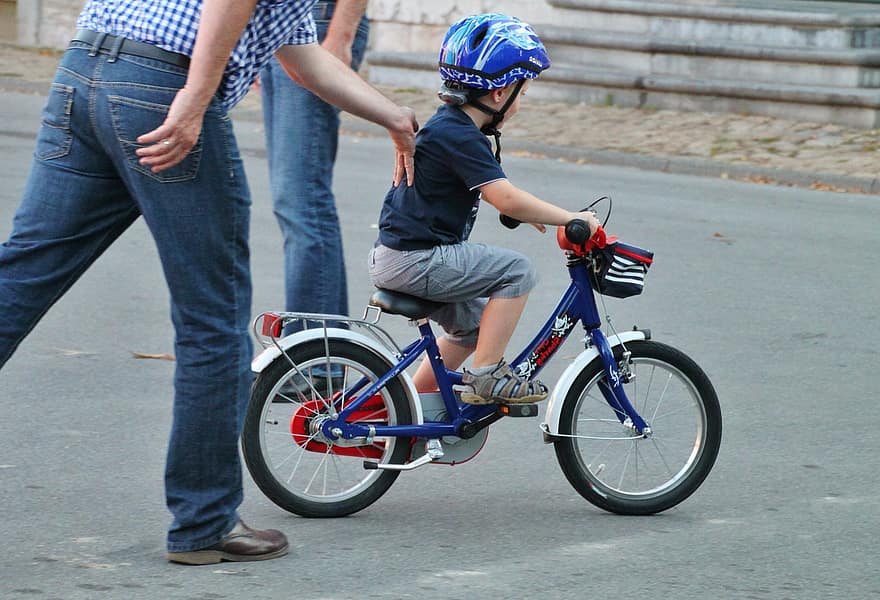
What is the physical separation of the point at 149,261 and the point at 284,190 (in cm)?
286

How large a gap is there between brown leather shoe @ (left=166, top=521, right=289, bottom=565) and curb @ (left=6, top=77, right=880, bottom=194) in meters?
8.90

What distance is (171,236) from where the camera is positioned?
3.61 m

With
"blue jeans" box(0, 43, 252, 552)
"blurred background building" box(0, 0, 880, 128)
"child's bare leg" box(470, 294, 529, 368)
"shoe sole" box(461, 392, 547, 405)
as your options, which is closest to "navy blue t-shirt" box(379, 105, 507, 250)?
"child's bare leg" box(470, 294, 529, 368)

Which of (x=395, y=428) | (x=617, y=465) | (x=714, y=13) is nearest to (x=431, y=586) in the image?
(x=395, y=428)

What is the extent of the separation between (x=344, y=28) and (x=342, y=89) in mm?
1352

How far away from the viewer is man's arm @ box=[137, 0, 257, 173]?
11.3 feet

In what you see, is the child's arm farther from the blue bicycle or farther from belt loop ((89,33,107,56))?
belt loop ((89,33,107,56))

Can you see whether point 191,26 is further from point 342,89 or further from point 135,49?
point 342,89

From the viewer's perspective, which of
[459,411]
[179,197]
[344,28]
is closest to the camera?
[179,197]

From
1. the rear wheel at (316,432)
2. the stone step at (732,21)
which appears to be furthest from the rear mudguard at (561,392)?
the stone step at (732,21)

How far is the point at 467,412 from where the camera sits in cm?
447

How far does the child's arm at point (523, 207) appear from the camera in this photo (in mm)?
4238

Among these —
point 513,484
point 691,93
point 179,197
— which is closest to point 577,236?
point 513,484

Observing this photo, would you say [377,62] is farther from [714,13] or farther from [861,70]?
[861,70]
